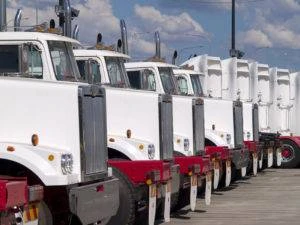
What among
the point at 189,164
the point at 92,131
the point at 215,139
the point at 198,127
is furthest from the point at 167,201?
the point at 215,139

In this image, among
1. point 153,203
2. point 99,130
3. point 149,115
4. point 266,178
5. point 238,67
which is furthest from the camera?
point 238,67

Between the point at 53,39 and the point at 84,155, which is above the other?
the point at 53,39

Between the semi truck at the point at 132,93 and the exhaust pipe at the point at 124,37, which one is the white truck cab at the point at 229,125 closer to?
the exhaust pipe at the point at 124,37

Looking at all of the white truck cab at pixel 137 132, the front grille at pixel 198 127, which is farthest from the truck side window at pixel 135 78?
the white truck cab at pixel 137 132

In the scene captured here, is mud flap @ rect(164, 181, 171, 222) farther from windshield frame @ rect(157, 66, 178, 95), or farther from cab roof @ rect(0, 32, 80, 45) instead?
windshield frame @ rect(157, 66, 178, 95)

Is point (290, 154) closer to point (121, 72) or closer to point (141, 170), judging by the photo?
point (121, 72)

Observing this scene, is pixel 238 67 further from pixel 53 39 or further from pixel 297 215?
pixel 53 39

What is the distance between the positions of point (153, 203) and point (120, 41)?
235 inches

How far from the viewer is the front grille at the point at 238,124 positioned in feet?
68.0

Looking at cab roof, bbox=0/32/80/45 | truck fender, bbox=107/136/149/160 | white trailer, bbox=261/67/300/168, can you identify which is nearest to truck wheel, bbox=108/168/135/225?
truck fender, bbox=107/136/149/160

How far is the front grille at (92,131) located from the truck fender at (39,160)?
750mm

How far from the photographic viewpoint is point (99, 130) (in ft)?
33.7

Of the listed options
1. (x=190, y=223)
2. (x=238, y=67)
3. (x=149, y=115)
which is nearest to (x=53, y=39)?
(x=149, y=115)

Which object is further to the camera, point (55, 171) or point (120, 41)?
point (120, 41)
